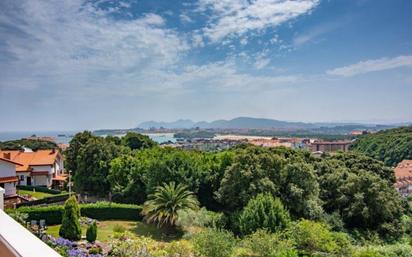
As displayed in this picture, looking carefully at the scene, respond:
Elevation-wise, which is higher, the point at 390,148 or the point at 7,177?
the point at 7,177

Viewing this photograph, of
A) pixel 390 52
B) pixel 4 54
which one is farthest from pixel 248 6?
pixel 390 52

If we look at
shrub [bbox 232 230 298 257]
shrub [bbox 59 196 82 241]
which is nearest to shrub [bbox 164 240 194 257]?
shrub [bbox 232 230 298 257]

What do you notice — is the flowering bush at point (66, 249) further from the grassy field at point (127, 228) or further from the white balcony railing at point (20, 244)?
the white balcony railing at point (20, 244)

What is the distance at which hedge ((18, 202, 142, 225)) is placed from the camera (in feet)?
60.1

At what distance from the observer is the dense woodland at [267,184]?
1939 cm

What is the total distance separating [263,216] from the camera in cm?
1644

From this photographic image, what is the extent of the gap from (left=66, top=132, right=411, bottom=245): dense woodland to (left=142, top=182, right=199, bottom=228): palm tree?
211 centimetres

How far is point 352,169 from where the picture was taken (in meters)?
26.5

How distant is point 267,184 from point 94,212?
10.4 m

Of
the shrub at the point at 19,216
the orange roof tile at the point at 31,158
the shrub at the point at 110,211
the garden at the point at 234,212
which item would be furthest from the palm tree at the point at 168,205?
the orange roof tile at the point at 31,158

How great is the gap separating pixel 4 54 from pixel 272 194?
47.2 ft

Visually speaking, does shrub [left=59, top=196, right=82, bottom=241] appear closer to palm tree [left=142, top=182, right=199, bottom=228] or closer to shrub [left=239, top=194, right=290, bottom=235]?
palm tree [left=142, top=182, right=199, bottom=228]

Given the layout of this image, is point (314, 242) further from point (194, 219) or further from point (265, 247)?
point (194, 219)

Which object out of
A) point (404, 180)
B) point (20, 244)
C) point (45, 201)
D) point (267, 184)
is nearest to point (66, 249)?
point (45, 201)
